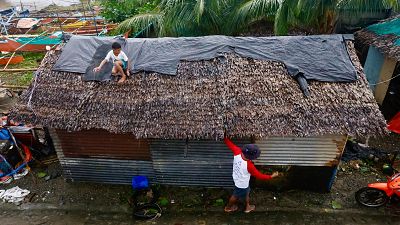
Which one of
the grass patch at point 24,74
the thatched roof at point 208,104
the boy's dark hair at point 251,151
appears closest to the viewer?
the boy's dark hair at point 251,151

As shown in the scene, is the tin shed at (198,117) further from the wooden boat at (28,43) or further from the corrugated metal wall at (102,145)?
the wooden boat at (28,43)

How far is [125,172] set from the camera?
777 centimetres

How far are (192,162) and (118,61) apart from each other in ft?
9.69

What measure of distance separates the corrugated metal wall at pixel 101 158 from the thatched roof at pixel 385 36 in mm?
8058

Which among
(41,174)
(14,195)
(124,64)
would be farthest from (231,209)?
(14,195)

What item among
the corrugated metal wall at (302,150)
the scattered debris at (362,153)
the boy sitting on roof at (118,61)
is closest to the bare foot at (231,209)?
the corrugated metal wall at (302,150)

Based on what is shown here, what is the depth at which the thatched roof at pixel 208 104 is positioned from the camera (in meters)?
6.30

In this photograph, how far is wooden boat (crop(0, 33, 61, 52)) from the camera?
16.8 meters

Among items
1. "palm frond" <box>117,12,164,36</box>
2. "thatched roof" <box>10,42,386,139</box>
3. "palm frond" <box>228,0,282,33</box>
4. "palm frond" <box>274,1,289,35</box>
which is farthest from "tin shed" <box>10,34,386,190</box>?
"palm frond" <box>117,12,164,36</box>

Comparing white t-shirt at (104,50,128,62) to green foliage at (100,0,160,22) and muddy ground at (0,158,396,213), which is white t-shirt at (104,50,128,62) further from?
green foliage at (100,0,160,22)

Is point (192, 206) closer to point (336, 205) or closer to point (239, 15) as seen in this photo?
point (336, 205)

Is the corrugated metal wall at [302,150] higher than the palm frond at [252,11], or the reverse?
the palm frond at [252,11]

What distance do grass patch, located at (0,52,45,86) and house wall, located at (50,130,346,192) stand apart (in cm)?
827

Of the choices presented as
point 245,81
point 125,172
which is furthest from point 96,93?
point 245,81
